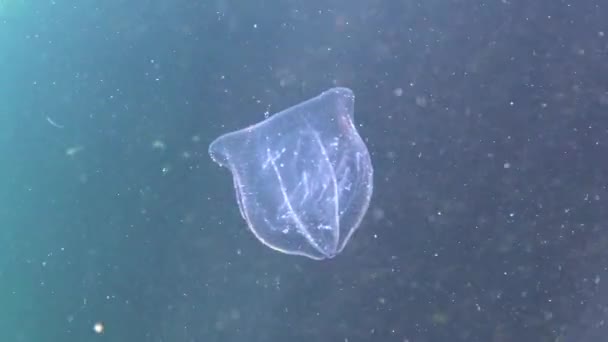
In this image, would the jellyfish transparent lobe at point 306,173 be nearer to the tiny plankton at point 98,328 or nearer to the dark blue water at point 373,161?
the dark blue water at point 373,161

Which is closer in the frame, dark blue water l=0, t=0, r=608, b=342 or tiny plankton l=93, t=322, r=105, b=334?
dark blue water l=0, t=0, r=608, b=342

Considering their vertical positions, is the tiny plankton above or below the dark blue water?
below

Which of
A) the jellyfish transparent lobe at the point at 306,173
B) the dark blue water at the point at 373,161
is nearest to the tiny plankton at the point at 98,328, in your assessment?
the dark blue water at the point at 373,161

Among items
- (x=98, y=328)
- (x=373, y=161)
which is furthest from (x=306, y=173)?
(x=98, y=328)

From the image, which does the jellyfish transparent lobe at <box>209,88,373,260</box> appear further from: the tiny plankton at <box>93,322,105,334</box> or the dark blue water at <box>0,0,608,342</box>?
the tiny plankton at <box>93,322,105,334</box>

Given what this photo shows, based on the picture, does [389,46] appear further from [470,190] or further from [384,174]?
[470,190]

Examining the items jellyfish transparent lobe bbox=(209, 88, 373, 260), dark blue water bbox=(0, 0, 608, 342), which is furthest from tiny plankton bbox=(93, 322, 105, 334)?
jellyfish transparent lobe bbox=(209, 88, 373, 260)

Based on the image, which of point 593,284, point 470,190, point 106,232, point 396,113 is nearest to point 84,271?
point 106,232
